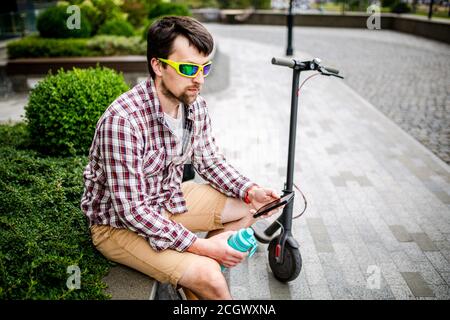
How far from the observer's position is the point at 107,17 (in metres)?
11.2

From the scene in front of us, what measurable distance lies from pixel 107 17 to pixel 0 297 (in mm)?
10442

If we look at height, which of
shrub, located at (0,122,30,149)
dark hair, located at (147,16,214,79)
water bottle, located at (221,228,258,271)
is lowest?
shrub, located at (0,122,30,149)

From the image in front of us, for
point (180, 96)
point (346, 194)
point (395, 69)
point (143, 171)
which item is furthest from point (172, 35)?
point (395, 69)

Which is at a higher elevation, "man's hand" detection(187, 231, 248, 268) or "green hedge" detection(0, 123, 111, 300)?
"man's hand" detection(187, 231, 248, 268)

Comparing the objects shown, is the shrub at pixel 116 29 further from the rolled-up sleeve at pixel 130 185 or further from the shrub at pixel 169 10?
the rolled-up sleeve at pixel 130 185

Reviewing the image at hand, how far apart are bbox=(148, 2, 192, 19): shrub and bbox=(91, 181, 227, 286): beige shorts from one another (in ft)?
31.6

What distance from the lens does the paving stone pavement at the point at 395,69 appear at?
6605 millimetres

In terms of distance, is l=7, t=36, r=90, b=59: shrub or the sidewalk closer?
A: the sidewalk

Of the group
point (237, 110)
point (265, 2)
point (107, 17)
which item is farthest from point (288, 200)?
point (265, 2)

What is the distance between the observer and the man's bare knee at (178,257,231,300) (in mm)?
2072

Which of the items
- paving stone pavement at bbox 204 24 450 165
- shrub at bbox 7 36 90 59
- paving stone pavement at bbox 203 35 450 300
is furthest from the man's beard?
shrub at bbox 7 36 90 59

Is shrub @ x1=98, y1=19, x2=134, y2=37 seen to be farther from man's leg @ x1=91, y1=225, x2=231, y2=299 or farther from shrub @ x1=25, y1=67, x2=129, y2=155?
man's leg @ x1=91, y1=225, x2=231, y2=299
